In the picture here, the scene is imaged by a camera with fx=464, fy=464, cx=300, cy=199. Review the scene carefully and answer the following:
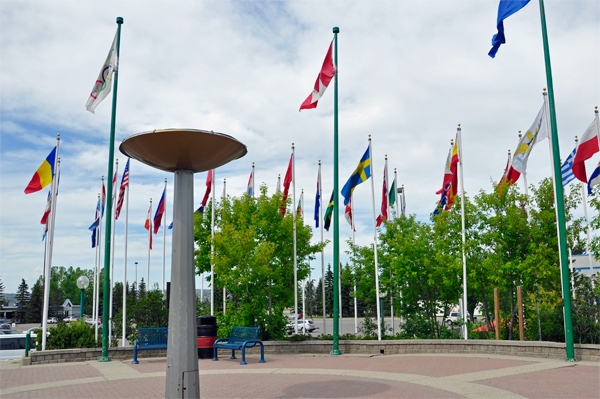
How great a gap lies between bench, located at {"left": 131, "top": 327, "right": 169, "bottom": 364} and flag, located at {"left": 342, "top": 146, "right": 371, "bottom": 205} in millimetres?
7175

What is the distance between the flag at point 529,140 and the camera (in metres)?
13.1

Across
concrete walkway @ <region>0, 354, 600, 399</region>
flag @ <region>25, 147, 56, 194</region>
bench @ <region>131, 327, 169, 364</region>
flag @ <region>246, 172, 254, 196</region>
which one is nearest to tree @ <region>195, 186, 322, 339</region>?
flag @ <region>246, 172, 254, 196</region>

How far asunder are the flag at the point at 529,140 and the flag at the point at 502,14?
2.84m

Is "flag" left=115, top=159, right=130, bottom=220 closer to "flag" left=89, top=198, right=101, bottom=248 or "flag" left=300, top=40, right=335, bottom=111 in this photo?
"flag" left=89, top=198, right=101, bottom=248

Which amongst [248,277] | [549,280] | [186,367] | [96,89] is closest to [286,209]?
[248,277]

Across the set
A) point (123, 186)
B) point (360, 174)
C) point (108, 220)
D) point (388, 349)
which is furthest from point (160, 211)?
point (388, 349)

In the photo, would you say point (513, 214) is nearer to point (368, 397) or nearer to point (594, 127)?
point (594, 127)

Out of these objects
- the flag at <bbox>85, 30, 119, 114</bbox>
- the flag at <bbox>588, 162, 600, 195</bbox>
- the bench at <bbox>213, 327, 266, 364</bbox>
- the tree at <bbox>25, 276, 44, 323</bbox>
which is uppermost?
the flag at <bbox>85, 30, 119, 114</bbox>

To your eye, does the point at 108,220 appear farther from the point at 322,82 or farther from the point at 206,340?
the point at 322,82

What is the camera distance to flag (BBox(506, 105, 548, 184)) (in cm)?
1310

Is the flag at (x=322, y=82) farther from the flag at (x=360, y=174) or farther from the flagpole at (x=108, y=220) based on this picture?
the flagpole at (x=108, y=220)

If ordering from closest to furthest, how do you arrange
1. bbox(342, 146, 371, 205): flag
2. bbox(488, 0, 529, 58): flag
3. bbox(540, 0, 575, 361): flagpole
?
bbox(540, 0, 575, 361): flagpole, bbox(488, 0, 529, 58): flag, bbox(342, 146, 371, 205): flag

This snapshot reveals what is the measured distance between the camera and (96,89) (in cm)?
1367

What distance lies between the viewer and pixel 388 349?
46.0ft
